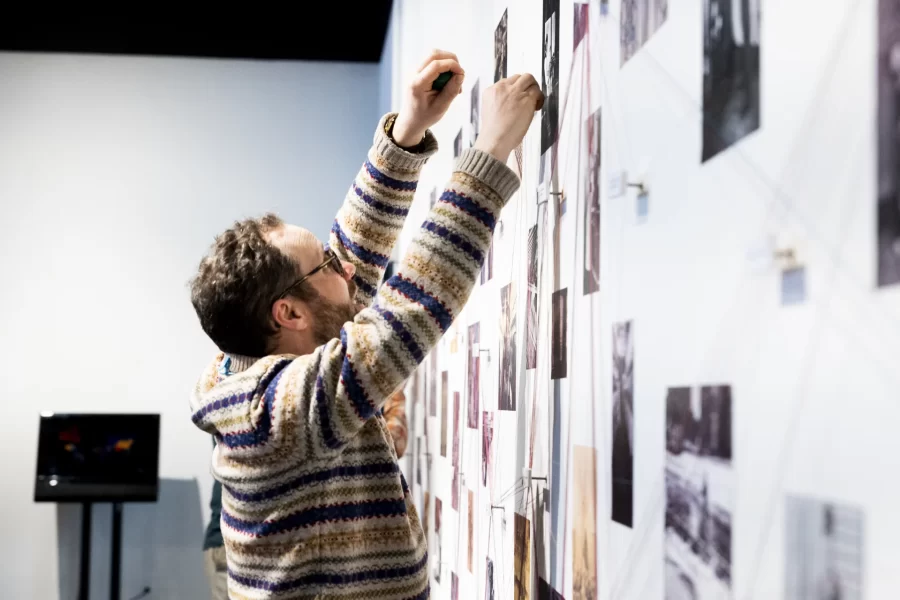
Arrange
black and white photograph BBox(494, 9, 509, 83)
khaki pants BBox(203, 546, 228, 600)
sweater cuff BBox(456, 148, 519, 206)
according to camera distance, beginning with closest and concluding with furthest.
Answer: sweater cuff BBox(456, 148, 519, 206) < black and white photograph BBox(494, 9, 509, 83) < khaki pants BBox(203, 546, 228, 600)

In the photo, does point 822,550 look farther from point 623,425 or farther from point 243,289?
point 243,289

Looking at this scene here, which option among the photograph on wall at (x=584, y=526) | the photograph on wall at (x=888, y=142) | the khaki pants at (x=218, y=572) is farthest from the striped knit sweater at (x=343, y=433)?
the khaki pants at (x=218, y=572)

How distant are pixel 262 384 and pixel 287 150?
3.92 metres

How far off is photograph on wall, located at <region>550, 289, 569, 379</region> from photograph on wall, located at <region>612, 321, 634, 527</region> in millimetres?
205

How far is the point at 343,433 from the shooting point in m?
1.11

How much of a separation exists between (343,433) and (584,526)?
11.4 inches

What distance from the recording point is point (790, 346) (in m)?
0.63

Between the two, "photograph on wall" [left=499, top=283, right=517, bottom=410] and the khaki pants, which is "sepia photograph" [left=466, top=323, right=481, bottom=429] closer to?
"photograph on wall" [left=499, top=283, right=517, bottom=410]

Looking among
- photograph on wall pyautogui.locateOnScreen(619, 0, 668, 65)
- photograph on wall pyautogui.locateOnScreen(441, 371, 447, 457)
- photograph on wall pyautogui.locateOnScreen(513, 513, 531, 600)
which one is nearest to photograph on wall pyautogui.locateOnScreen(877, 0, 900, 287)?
photograph on wall pyautogui.locateOnScreen(619, 0, 668, 65)

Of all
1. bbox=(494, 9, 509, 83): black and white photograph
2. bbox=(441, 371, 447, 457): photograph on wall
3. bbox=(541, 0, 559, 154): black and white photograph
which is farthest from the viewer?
bbox=(441, 371, 447, 457): photograph on wall

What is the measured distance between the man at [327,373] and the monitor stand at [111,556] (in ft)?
11.0

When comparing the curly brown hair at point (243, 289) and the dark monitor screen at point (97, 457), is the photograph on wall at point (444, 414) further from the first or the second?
the dark monitor screen at point (97, 457)

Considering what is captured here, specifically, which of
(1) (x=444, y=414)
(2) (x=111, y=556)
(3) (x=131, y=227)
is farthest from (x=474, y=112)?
(2) (x=111, y=556)

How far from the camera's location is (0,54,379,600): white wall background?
15.4 feet
